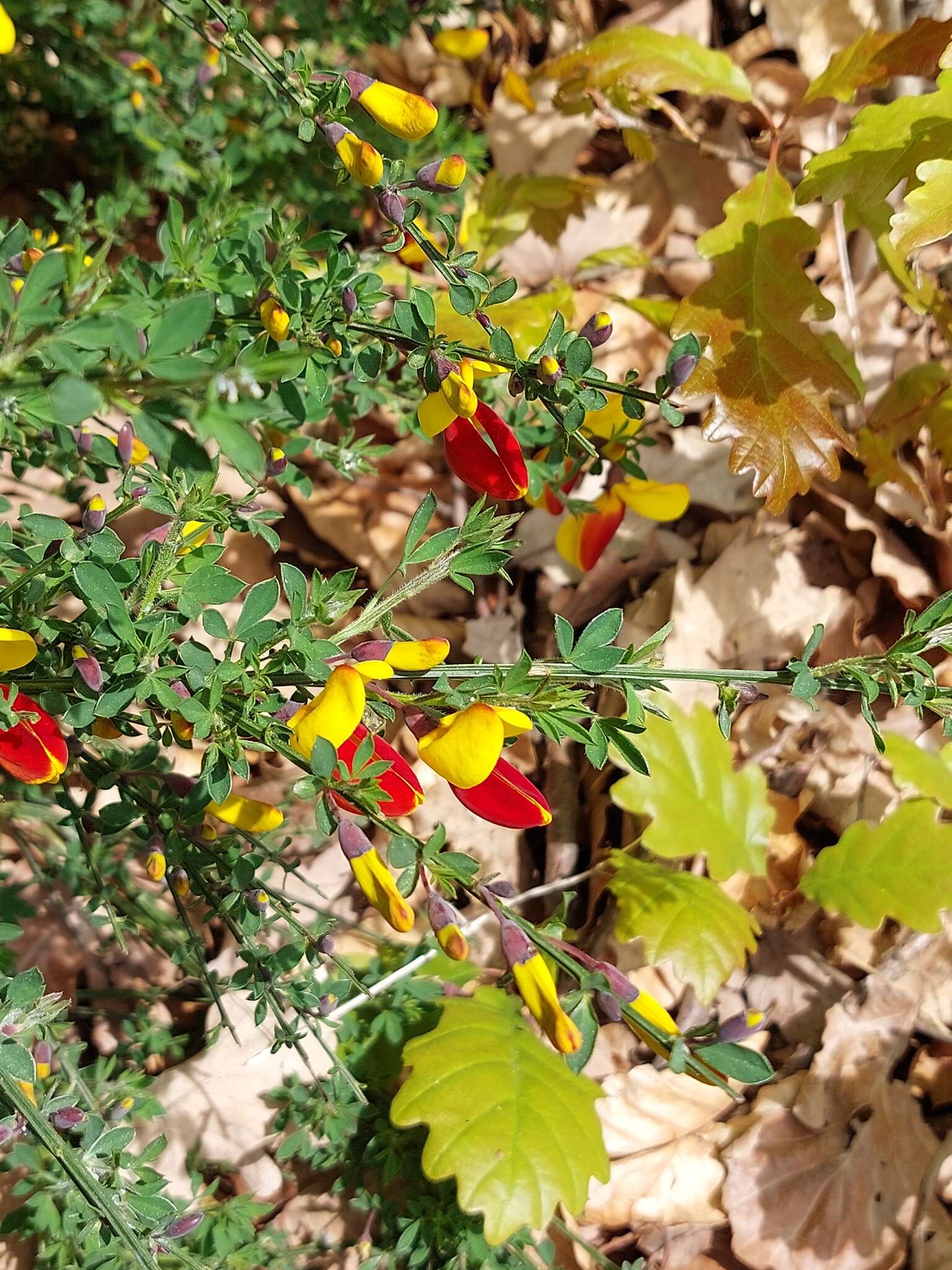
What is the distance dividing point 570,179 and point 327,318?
1.37 m

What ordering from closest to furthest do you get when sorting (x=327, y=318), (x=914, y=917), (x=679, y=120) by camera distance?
1. (x=327, y=318)
2. (x=914, y=917)
3. (x=679, y=120)

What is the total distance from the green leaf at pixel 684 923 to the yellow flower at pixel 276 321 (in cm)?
109

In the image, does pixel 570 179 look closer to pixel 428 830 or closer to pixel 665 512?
pixel 665 512

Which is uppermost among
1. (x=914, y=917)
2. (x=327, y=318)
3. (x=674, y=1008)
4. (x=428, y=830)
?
(x=327, y=318)

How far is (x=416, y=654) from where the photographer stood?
770 millimetres

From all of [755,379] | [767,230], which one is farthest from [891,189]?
[755,379]

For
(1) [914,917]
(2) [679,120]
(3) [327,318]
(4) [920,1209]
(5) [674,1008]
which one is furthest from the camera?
(2) [679,120]

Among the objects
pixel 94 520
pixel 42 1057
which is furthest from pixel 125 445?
pixel 42 1057

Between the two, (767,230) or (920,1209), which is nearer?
(920,1209)

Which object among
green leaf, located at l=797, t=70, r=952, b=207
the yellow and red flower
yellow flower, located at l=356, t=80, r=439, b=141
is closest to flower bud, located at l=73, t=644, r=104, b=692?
yellow flower, located at l=356, t=80, r=439, b=141

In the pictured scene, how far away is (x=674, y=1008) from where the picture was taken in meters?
1.74

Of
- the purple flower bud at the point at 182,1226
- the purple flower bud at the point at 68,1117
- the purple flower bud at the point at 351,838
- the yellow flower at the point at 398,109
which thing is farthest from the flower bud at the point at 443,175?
the purple flower bud at the point at 182,1226

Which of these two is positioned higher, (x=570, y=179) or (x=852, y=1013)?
(x=570, y=179)

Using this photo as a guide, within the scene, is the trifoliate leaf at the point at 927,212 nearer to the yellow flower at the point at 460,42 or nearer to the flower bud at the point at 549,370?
the flower bud at the point at 549,370
